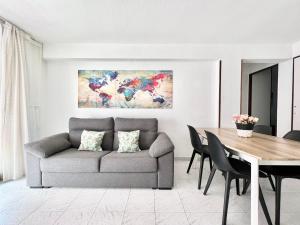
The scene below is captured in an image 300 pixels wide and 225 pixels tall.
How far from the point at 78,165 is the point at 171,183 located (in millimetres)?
1266

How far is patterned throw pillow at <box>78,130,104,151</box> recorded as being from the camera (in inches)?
120

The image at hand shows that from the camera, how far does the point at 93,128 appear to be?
330 centimetres

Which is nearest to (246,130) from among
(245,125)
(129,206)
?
(245,125)

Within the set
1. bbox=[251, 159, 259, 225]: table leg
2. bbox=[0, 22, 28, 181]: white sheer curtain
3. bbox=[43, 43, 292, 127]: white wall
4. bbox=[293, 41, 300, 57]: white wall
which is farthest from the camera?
bbox=[43, 43, 292, 127]: white wall

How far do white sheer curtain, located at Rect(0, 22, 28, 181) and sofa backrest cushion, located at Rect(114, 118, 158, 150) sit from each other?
4.76ft

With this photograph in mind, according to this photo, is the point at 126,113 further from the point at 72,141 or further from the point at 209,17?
the point at 209,17

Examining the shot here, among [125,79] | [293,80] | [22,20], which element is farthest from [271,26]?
[22,20]

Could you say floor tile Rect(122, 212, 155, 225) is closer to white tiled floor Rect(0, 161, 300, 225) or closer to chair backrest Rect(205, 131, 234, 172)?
white tiled floor Rect(0, 161, 300, 225)

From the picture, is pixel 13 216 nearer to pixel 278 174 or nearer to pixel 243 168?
pixel 243 168

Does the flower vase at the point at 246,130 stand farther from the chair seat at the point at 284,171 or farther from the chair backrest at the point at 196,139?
the chair backrest at the point at 196,139

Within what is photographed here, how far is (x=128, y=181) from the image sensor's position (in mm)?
2572

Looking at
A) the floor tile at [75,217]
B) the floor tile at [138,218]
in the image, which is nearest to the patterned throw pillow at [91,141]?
the floor tile at [75,217]

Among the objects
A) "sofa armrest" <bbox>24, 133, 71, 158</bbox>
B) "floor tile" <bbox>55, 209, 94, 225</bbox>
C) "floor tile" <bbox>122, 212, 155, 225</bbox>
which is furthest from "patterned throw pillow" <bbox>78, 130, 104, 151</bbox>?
"floor tile" <bbox>122, 212, 155, 225</bbox>

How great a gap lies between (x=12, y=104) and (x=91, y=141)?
4.22ft
